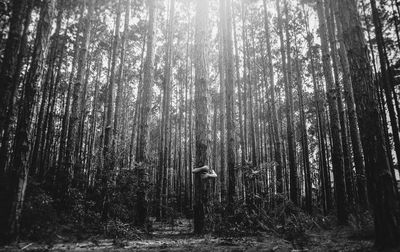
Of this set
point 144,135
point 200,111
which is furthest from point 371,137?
point 144,135

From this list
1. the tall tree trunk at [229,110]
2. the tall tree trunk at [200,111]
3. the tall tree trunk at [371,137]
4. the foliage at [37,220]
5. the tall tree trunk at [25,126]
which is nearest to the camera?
the tall tree trunk at [371,137]

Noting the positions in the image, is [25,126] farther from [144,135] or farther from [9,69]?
[144,135]

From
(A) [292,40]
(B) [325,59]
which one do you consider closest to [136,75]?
(A) [292,40]

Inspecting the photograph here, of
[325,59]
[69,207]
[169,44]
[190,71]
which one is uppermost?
[190,71]

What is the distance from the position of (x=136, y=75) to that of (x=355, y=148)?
16.0 metres

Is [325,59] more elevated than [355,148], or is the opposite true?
[325,59]

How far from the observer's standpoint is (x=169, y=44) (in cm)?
1355

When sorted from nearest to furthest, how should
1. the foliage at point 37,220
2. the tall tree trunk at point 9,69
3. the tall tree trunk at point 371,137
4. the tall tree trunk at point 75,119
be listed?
the tall tree trunk at point 371,137, the foliage at point 37,220, the tall tree trunk at point 9,69, the tall tree trunk at point 75,119

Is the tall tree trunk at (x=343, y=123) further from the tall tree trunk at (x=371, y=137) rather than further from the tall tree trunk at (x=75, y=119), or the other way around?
the tall tree trunk at (x=75, y=119)

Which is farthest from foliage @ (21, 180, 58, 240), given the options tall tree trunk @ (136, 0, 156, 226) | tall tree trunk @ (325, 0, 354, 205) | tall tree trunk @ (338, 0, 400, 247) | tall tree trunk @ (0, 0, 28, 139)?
tall tree trunk @ (325, 0, 354, 205)

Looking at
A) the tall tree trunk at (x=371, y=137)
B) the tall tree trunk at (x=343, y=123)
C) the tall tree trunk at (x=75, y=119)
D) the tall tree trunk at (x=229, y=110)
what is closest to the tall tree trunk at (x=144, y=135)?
the tall tree trunk at (x=75, y=119)

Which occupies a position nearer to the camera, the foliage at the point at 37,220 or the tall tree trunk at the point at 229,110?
the foliage at the point at 37,220

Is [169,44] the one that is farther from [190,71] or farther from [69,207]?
[69,207]

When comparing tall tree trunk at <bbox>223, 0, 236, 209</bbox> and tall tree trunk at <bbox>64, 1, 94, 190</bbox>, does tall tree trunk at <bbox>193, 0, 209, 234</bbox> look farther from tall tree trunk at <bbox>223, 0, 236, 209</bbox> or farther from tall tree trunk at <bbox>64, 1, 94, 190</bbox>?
tall tree trunk at <bbox>64, 1, 94, 190</bbox>
